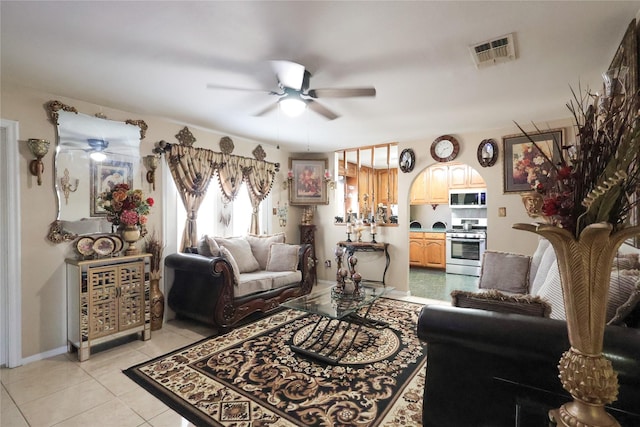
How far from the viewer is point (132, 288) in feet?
9.96

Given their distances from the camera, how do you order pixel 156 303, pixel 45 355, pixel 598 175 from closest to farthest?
pixel 598 175 < pixel 45 355 < pixel 156 303

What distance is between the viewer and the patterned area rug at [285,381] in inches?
74.7

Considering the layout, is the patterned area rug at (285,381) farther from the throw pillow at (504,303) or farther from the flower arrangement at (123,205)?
the flower arrangement at (123,205)

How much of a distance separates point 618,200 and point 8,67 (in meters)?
3.74

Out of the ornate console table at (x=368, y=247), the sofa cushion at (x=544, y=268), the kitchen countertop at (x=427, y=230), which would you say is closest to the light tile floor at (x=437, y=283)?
the ornate console table at (x=368, y=247)

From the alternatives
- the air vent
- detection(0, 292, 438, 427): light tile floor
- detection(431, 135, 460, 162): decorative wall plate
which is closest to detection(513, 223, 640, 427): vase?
the air vent

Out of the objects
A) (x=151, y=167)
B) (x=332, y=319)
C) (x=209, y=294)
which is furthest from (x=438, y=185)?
(x=151, y=167)

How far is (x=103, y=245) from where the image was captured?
116 inches

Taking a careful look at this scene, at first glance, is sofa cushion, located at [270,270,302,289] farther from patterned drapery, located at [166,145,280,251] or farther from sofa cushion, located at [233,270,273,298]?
patterned drapery, located at [166,145,280,251]

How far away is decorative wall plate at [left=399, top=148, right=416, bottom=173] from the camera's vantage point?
4.66m

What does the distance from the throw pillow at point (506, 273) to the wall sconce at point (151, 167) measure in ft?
12.6

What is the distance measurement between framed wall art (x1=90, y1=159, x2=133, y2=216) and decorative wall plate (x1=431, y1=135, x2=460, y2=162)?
404 centimetres

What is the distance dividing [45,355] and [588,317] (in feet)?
13.1

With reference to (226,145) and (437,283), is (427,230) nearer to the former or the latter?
(437,283)
